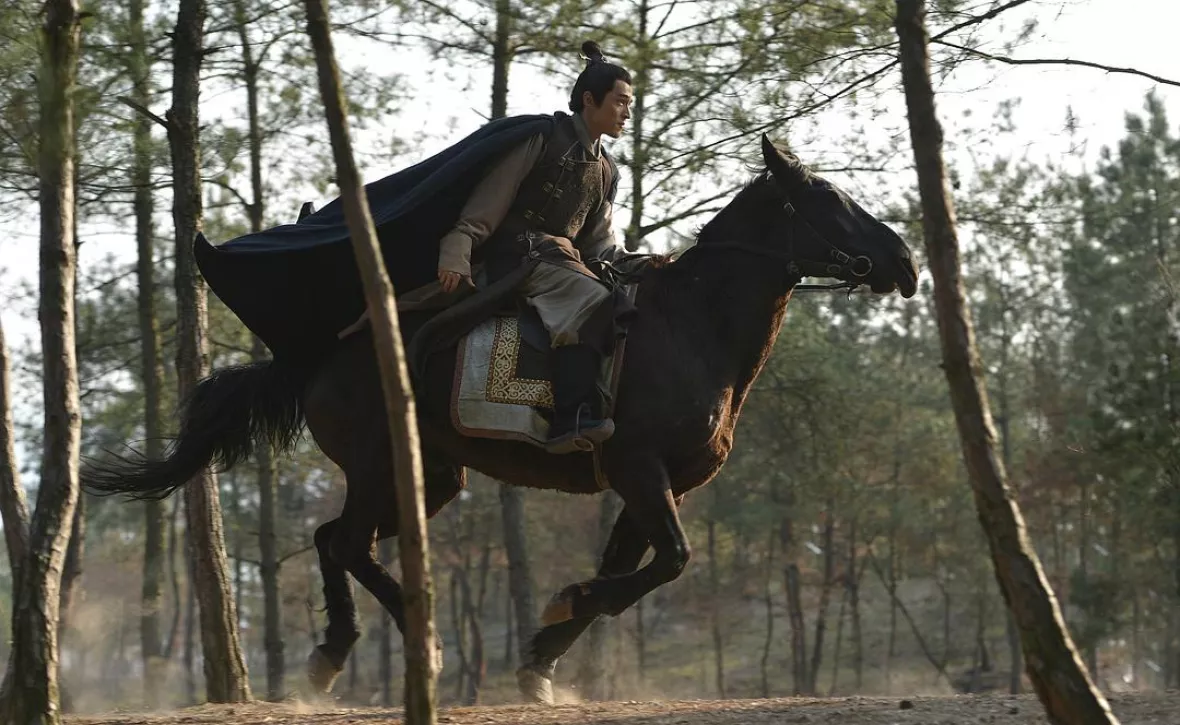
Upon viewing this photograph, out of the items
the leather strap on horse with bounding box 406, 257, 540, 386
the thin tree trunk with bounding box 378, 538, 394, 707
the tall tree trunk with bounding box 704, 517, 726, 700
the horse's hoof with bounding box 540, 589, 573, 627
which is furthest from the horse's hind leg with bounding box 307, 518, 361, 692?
the tall tree trunk with bounding box 704, 517, 726, 700

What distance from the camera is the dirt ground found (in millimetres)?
6871

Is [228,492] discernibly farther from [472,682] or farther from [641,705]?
[641,705]

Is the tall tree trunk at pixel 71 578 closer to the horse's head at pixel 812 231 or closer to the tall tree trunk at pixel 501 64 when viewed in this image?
the tall tree trunk at pixel 501 64

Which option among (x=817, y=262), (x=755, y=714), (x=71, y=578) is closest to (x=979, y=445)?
(x=817, y=262)

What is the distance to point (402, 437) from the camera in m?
5.27

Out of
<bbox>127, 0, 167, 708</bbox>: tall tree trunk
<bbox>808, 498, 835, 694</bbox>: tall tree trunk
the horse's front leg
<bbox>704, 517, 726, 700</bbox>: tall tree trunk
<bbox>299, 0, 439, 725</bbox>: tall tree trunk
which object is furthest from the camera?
<bbox>704, 517, 726, 700</bbox>: tall tree trunk

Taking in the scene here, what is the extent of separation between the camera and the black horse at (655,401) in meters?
7.33

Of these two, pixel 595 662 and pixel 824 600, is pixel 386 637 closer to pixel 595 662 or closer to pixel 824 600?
pixel 824 600

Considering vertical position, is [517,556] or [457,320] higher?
[457,320]

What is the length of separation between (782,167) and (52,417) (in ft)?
13.6

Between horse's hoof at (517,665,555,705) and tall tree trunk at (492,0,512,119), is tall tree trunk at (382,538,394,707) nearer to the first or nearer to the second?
tall tree trunk at (492,0,512,119)

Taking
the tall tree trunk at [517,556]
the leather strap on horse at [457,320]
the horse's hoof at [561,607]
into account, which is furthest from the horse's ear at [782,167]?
the tall tree trunk at [517,556]

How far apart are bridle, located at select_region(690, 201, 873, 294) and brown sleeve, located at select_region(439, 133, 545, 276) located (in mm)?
1197

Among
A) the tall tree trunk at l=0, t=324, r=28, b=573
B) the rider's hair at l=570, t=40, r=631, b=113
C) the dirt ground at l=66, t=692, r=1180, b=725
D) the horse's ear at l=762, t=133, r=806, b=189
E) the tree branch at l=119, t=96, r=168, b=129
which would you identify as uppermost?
the tree branch at l=119, t=96, r=168, b=129
